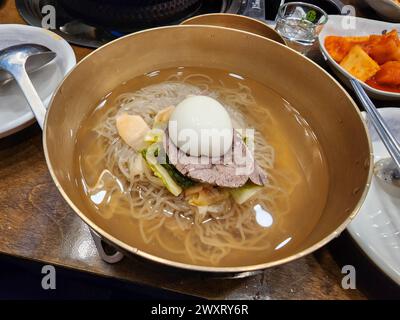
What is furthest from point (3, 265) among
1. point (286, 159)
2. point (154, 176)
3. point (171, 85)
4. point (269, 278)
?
point (286, 159)

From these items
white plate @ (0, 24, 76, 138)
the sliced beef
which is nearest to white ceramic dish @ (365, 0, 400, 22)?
the sliced beef

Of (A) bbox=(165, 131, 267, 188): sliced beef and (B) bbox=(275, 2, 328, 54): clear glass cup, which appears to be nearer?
(A) bbox=(165, 131, 267, 188): sliced beef

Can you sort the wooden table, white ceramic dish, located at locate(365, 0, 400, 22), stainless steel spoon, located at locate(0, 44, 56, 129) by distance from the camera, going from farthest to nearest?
1. white ceramic dish, located at locate(365, 0, 400, 22)
2. stainless steel spoon, located at locate(0, 44, 56, 129)
3. the wooden table

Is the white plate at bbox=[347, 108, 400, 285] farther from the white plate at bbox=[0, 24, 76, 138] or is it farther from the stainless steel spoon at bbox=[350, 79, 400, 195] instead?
the white plate at bbox=[0, 24, 76, 138]

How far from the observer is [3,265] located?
5.90 feet

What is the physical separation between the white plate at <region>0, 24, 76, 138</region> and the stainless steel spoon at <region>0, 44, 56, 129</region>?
0.17 feet

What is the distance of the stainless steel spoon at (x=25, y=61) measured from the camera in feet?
4.29

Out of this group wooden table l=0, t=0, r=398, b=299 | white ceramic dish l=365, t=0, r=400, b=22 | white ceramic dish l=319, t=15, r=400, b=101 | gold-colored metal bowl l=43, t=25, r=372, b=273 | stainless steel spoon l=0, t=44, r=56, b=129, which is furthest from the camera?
white ceramic dish l=365, t=0, r=400, b=22

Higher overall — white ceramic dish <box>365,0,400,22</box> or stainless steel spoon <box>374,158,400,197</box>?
white ceramic dish <box>365,0,400,22</box>

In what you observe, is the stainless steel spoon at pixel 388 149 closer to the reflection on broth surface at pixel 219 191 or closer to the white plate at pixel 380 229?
the white plate at pixel 380 229

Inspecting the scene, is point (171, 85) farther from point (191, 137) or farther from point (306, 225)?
point (306, 225)

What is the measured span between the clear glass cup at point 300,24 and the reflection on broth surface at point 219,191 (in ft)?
2.37

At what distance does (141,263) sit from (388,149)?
107cm

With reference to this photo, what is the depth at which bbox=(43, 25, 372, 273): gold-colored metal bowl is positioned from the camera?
1022 millimetres
